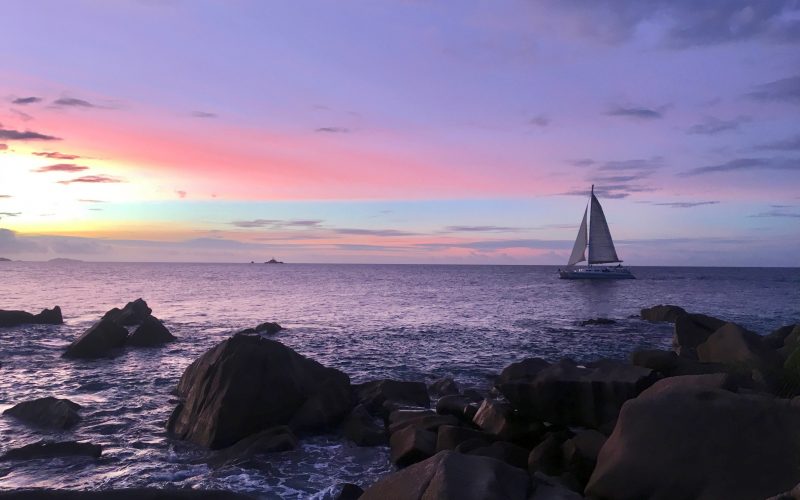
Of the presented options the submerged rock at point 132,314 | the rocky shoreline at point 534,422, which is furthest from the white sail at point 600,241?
the rocky shoreline at point 534,422

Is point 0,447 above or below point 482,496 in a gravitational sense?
below

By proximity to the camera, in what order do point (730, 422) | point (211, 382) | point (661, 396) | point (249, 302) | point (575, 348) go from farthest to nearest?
point (249, 302)
point (575, 348)
point (211, 382)
point (661, 396)
point (730, 422)

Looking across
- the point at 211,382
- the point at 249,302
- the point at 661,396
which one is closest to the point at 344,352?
the point at 211,382

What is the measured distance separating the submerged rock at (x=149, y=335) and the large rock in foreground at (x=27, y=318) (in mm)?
14743

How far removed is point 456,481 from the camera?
8492mm

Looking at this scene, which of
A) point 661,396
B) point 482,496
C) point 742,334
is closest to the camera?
point 482,496

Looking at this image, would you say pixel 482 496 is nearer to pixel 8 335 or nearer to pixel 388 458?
pixel 388 458

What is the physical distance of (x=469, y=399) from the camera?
60.4 ft

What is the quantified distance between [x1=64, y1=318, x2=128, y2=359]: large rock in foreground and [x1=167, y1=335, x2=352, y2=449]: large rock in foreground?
1408cm

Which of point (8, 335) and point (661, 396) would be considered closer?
point (661, 396)

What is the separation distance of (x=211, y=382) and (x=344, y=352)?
588 inches

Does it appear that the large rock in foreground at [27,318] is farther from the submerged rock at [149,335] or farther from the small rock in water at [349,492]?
the small rock in water at [349,492]

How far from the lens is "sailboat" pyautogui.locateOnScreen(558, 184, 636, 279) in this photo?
387 feet

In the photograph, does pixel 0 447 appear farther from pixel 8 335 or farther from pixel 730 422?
pixel 8 335
